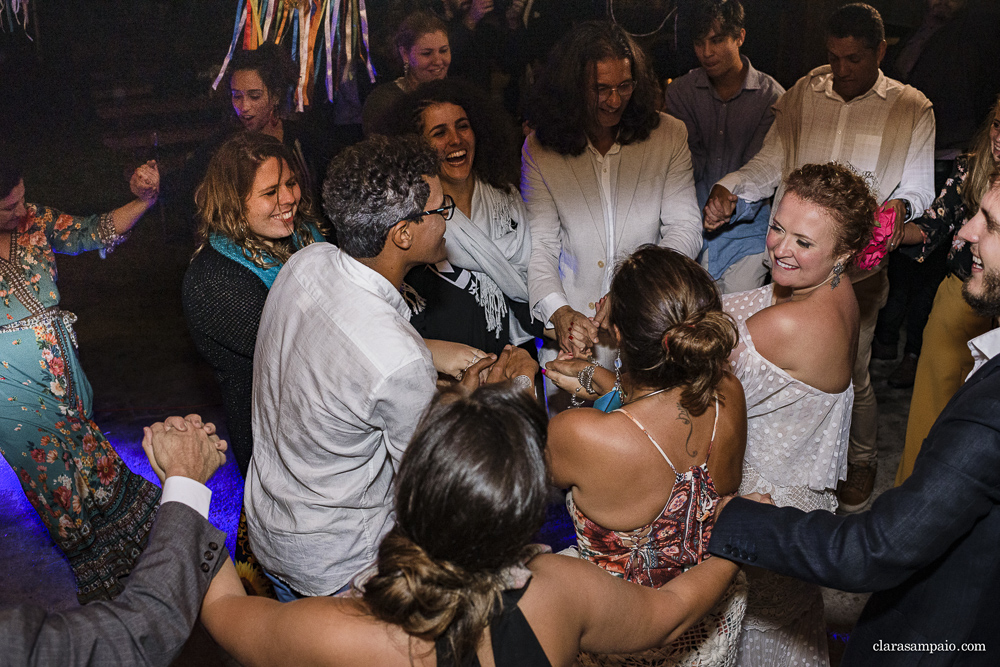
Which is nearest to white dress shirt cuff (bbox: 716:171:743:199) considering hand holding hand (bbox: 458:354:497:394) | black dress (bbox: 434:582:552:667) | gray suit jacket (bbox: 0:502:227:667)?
hand holding hand (bbox: 458:354:497:394)

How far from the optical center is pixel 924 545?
4.85 ft

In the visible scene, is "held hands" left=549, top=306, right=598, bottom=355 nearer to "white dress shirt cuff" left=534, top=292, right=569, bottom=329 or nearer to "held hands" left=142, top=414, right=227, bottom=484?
"white dress shirt cuff" left=534, top=292, right=569, bottom=329

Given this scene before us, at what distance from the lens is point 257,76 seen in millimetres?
2535

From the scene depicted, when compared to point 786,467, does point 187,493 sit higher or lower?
higher

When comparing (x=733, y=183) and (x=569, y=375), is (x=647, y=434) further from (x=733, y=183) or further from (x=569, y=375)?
(x=733, y=183)

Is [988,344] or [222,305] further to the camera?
[222,305]

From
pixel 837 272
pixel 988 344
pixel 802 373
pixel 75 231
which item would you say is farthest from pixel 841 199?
pixel 75 231

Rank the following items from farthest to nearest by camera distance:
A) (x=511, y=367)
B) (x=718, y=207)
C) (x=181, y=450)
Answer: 1. (x=718, y=207)
2. (x=511, y=367)
3. (x=181, y=450)

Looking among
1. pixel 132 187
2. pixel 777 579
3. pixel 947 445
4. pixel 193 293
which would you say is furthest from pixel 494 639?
pixel 132 187

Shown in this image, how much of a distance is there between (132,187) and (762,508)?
Result: 6.84ft

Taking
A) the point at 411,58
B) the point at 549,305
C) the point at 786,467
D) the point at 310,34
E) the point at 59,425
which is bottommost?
the point at 786,467

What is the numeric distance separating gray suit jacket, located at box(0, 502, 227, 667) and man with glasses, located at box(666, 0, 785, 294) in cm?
266

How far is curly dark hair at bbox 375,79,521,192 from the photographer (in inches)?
111

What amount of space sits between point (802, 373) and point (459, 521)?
143 centimetres
